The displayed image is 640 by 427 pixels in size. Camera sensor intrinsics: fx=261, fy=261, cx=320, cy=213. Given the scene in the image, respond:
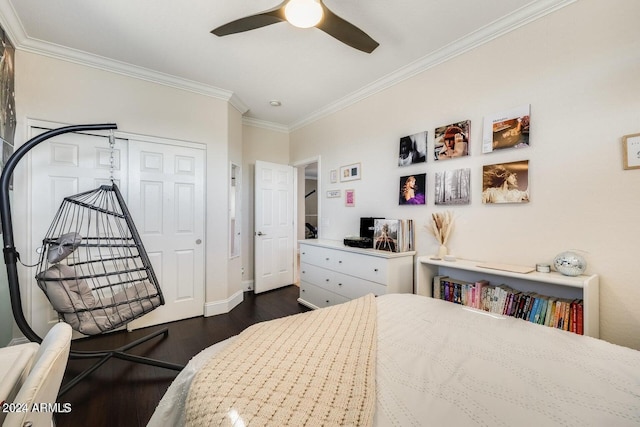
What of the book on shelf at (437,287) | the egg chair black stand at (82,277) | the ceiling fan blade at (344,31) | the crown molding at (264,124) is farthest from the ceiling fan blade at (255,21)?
the crown molding at (264,124)

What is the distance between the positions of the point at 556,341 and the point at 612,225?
1.00 metres

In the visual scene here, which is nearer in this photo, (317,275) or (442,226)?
(442,226)

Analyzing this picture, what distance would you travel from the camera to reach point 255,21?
1.69 metres

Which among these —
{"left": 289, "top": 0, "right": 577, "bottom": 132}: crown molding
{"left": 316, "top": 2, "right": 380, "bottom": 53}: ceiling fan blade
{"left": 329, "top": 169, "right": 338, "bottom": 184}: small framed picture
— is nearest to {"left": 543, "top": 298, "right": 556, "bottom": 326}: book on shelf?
{"left": 289, "top": 0, "right": 577, "bottom": 132}: crown molding

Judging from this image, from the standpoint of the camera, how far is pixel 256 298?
3814 millimetres

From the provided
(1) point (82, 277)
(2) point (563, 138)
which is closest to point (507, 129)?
(2) point (563, 138)

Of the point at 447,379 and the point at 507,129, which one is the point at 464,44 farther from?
the point at 447,379

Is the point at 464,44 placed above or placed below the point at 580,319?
above

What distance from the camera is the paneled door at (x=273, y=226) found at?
4.00m

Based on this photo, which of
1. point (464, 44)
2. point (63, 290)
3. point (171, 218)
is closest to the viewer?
point (63, 290)

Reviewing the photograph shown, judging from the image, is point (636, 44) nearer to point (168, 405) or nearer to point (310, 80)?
point (310, 80)

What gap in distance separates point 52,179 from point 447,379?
136 inches

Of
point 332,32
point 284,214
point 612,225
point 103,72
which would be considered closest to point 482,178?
point 612,225

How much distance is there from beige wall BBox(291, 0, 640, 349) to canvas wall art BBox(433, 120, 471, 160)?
53 mm
